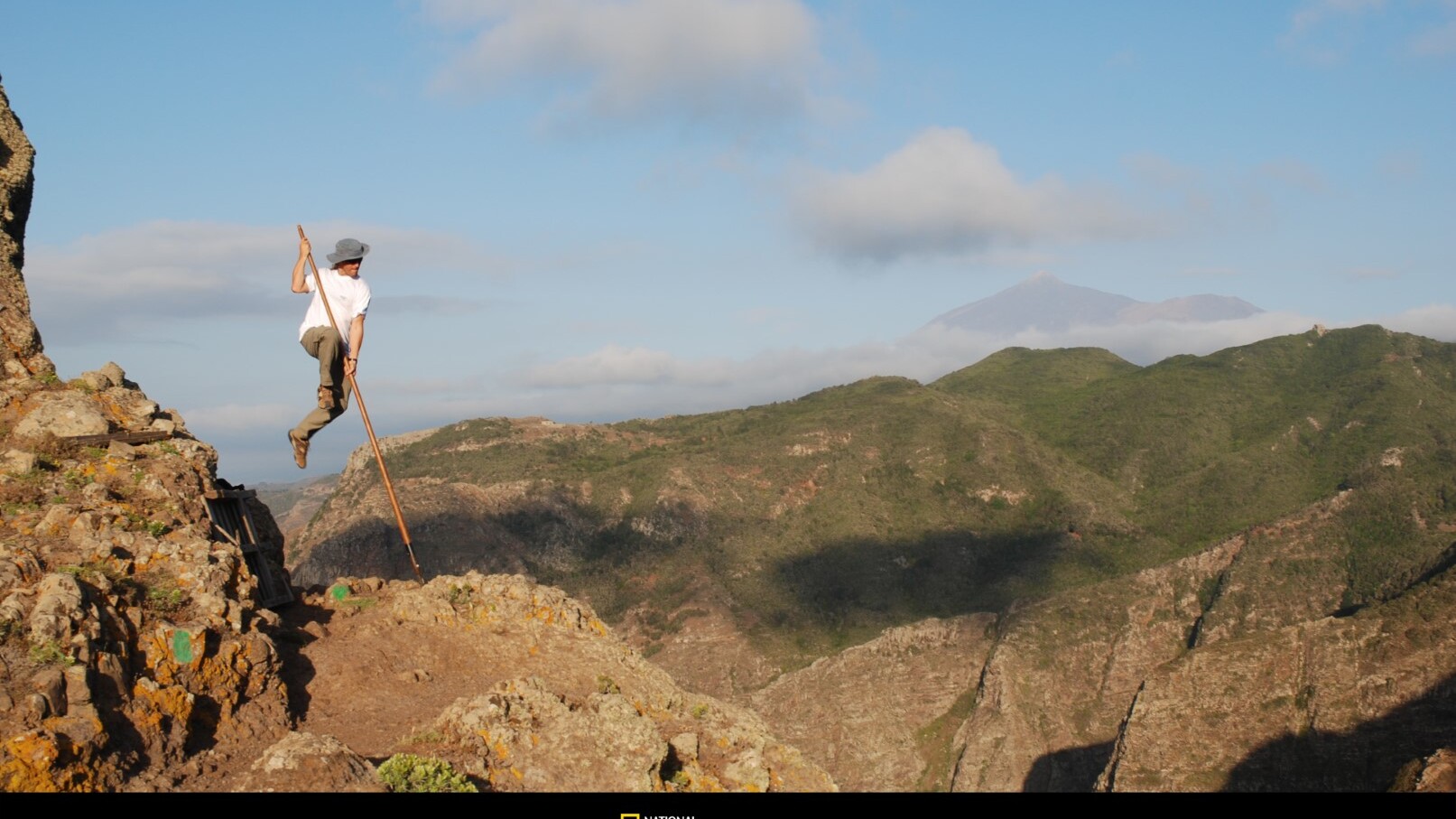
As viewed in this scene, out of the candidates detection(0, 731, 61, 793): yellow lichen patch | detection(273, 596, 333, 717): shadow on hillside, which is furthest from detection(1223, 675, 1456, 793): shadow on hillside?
detection(0, 731, 61, 793): yellow lichen patch

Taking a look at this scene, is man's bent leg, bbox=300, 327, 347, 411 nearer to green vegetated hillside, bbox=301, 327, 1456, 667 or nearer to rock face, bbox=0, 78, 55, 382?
rock face, bbox=0, 78, 55, 382

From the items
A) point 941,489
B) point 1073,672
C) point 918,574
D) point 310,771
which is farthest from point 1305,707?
point 941,489

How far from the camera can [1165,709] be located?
133 ft

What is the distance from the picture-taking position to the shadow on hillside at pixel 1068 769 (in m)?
53.8

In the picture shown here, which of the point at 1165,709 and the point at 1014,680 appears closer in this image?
the point at 1165,709

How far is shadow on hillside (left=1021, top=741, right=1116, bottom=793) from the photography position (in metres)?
53.8

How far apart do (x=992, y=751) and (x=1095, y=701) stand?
27.8 feet

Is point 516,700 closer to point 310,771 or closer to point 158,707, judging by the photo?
point 310,771

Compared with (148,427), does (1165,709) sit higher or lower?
lower

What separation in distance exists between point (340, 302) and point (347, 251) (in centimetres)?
65

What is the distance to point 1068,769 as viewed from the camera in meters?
55.2

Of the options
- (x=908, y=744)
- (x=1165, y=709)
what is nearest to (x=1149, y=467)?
(x=908, y=744)
